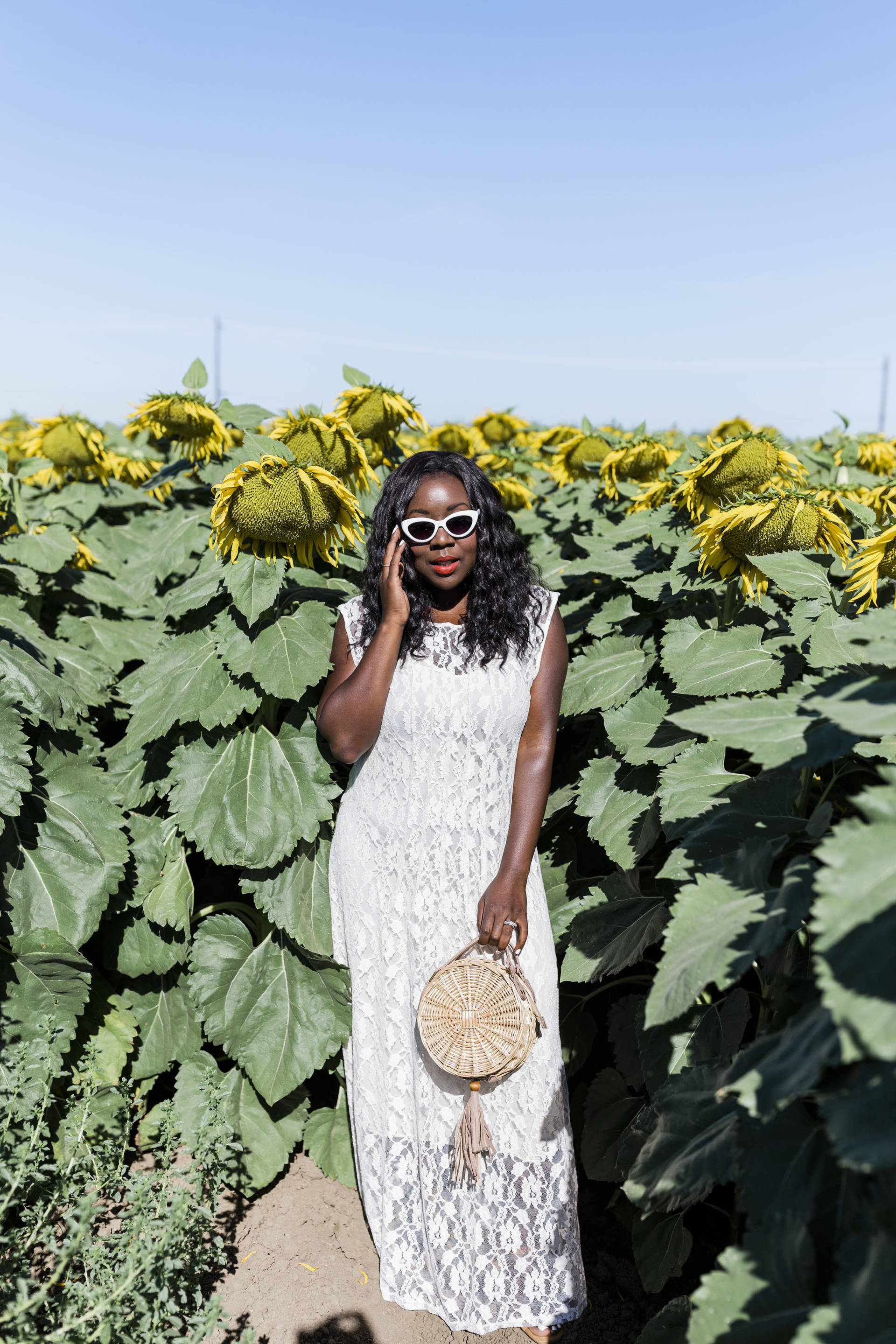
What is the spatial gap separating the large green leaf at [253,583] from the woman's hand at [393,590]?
366mm

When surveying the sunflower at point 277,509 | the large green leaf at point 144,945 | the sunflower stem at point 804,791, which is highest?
the sunflower at point 277,509

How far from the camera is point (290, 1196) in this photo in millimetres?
2947

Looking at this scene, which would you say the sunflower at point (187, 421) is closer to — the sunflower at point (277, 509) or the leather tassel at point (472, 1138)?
the sunflower at point (277, 509)

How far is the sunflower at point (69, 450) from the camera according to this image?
182 inches

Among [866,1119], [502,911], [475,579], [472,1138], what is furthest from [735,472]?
[866,1119]

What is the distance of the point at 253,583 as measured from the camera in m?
2.59

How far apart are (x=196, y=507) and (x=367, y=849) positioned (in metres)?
2.27

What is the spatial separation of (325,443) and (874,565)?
1.53m

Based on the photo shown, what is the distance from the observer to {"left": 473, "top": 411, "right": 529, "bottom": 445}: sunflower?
6.52 meters

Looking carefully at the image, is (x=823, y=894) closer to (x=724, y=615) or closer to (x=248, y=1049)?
(x=724, y=615)

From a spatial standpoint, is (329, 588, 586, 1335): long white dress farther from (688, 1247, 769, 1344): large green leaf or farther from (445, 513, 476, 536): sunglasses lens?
(688, 1247, 769, 1344): large green leaf

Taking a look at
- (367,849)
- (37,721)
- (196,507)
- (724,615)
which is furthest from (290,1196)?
(196,507)

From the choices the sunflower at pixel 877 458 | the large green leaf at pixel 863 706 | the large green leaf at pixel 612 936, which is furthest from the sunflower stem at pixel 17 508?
the sunflower at pixel 877 458

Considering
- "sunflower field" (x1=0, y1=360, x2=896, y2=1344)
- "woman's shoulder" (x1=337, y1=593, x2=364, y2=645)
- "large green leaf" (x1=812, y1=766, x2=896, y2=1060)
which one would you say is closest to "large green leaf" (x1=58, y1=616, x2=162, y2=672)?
"sunflower field" (x1=0, y1=360, x2=896, y2=1344)
